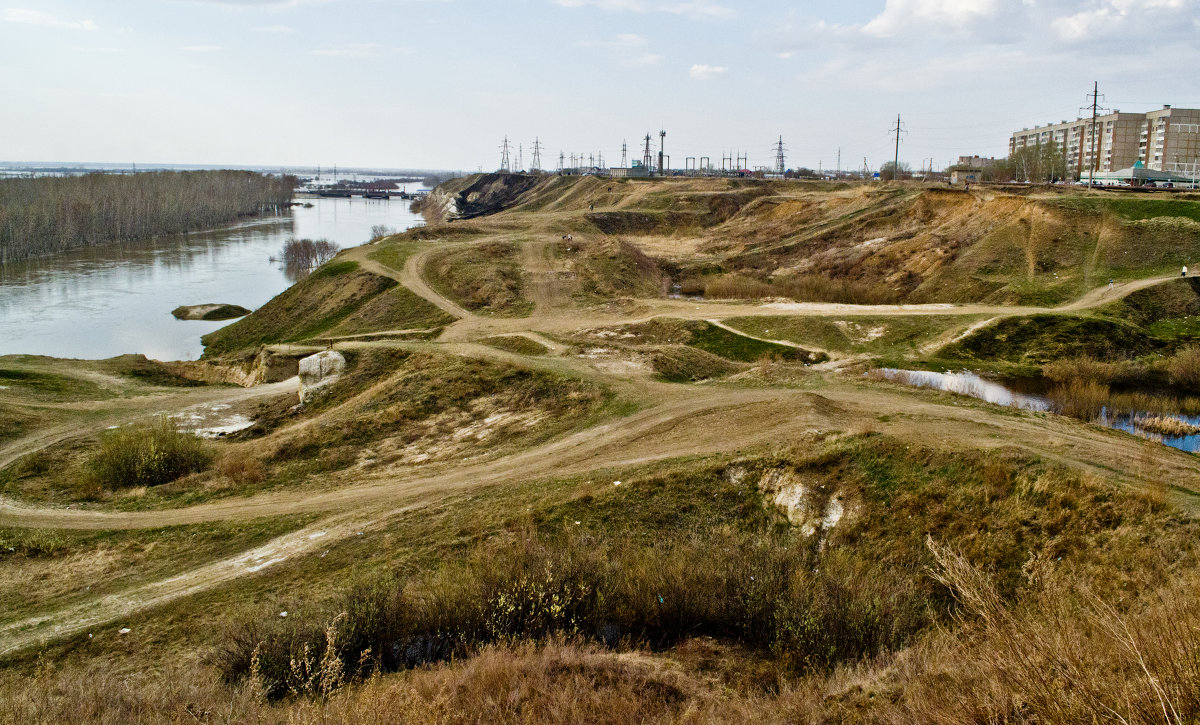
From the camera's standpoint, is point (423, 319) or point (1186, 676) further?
point (423, 319)

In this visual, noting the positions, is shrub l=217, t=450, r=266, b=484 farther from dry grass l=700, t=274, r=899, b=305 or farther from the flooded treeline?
the flooded treeline

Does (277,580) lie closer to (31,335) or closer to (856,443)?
(856,443)

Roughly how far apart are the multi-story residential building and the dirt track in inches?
3476

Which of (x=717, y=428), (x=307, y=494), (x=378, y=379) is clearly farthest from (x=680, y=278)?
(x=307, y=494)

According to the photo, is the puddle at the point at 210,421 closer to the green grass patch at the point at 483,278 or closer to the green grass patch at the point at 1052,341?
the green grass patch at the point at 483,278

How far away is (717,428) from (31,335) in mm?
47914

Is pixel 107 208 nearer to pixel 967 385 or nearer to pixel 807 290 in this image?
pixel 807 290

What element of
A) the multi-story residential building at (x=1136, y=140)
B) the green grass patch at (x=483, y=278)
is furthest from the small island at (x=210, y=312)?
the multi-story residential building at (x=1136, y=140)

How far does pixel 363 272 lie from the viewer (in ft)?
162

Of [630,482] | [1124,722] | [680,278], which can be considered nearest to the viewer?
[1124,722]

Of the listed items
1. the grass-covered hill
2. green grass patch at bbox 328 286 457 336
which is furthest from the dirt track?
the grass-covered hill

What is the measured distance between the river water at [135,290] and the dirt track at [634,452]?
25.0m

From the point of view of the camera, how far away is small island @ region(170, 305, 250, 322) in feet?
174

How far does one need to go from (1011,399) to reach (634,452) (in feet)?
54.8
